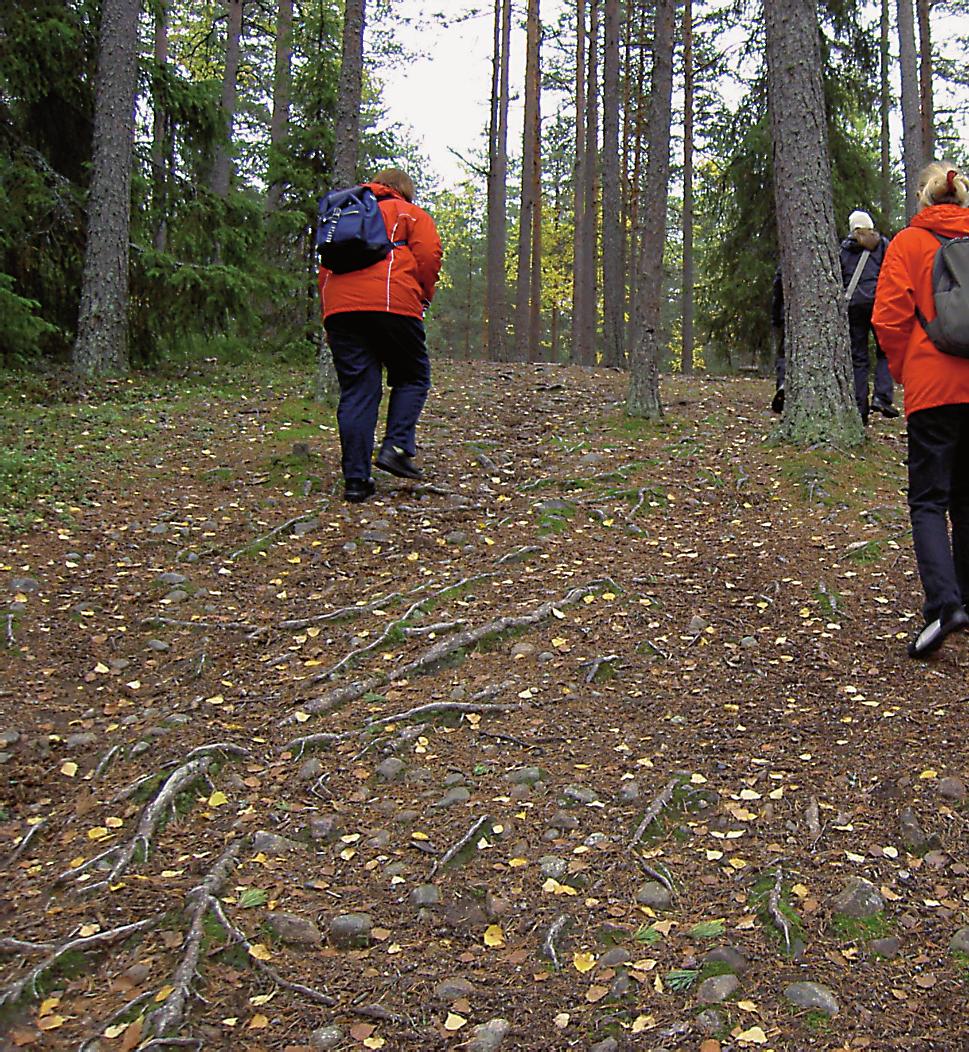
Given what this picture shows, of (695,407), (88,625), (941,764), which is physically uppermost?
(695,407)

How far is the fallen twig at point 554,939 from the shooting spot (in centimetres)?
260

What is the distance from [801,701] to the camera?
391 cm

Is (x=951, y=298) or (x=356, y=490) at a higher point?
(x=951, y=298)

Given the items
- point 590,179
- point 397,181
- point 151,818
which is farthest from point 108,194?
point 590,179

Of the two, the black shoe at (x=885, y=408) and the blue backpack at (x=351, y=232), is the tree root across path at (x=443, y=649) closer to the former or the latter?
the blue backpack at (x=351, y=232)

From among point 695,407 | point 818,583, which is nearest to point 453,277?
point 695,407

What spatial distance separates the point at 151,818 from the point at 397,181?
15.4 feet

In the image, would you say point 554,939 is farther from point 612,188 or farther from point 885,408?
point 612,188

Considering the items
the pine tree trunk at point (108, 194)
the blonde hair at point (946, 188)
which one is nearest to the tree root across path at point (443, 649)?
the blonde hair at point (946, 188)

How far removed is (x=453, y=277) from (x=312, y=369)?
2892 centimetres

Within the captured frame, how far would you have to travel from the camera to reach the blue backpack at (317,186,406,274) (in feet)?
19.6

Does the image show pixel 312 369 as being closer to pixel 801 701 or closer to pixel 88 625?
pixel 88 625

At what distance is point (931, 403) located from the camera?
157 inches

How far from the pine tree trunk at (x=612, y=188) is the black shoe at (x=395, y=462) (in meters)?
10.2
